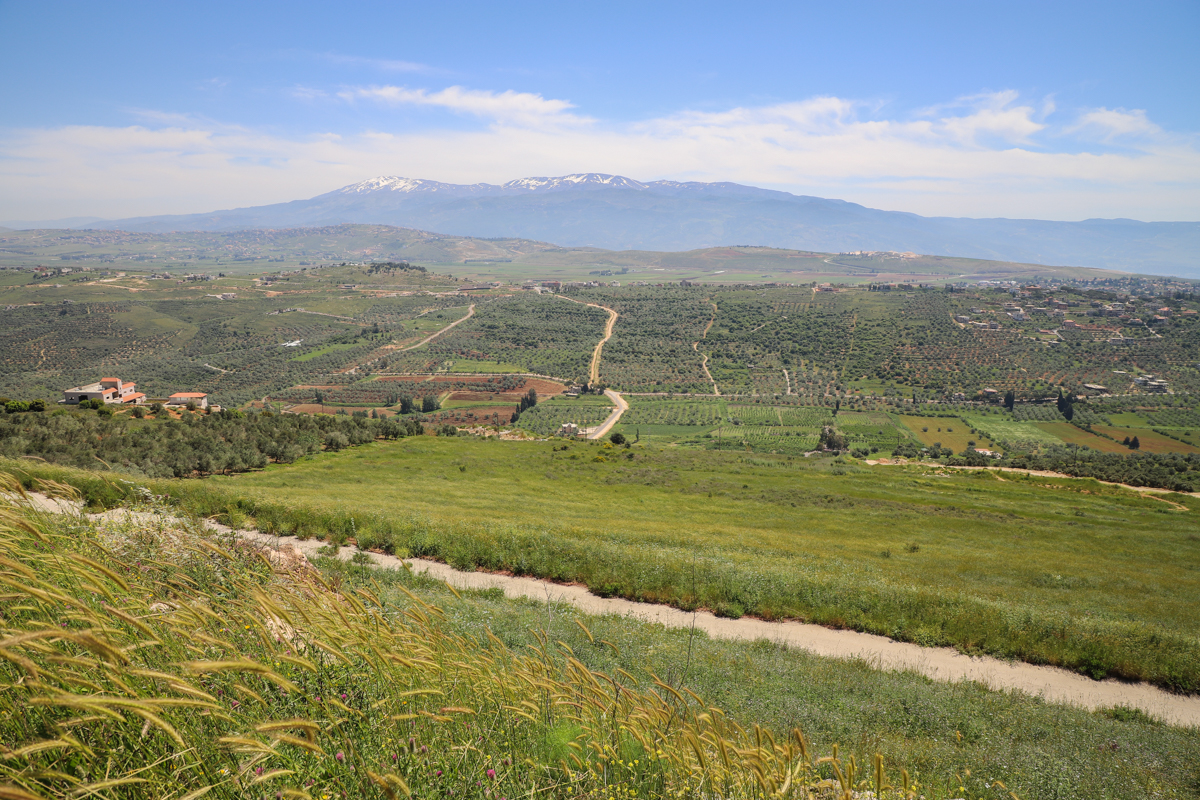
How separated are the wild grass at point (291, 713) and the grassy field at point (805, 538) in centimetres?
812

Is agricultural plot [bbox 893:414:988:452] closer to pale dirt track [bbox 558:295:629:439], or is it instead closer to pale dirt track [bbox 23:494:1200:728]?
pale dirt track [bbox 558:295:629:439]

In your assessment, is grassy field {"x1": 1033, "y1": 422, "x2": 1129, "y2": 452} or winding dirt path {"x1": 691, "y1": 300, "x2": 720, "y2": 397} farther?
winding dirt path {"x1": 691, "y1": 300, "x2": 720, "y2": 397}

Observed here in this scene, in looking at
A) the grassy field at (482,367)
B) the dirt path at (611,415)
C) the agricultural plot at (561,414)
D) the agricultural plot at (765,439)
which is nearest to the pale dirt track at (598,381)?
the dirt path at (611,415)

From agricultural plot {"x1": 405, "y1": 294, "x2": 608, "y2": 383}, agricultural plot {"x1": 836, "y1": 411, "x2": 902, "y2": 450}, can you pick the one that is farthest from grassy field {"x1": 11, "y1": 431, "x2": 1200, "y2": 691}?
agricultural plot {"x1": 405, "y1": 294, "x2": 608, "y2": 383}

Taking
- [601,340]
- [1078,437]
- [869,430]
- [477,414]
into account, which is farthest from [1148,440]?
[601,340]

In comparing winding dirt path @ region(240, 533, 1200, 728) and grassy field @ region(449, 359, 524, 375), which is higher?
winding dirt path @ region(240, 533, 1200, 728)

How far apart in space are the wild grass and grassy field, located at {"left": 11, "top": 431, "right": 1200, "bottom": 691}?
8.12 meters

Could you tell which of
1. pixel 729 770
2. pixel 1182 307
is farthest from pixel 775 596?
pixel 1182 307

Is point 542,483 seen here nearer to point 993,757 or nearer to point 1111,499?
point 993,757

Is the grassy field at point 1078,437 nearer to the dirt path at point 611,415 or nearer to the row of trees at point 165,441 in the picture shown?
the dirt path at point 611,415

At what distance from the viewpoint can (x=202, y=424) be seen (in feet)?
81.9

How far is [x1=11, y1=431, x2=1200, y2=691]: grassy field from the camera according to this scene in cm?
1089

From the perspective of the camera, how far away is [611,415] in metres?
79.2

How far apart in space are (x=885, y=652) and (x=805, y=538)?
8705 millimetres
